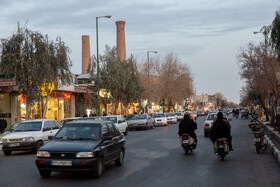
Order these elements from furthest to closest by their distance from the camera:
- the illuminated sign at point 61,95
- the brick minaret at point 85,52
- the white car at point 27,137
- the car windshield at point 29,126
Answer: the brick minaret at point 85,52 < the illuminated sign at point 61,95 < the car windshield at point 29,126 < the white car at point 27,137

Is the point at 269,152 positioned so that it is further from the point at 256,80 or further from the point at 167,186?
the point at 256,80

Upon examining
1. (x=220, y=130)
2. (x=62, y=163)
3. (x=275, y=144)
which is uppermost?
(x=220, y=130)

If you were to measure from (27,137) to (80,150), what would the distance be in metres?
8.42

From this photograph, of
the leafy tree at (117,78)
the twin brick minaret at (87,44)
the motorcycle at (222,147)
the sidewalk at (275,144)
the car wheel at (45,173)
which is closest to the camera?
the car wheel at (45,173)

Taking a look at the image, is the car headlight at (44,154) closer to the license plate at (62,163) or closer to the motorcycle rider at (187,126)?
the license plate at (62,163)

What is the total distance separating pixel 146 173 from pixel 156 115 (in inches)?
1470

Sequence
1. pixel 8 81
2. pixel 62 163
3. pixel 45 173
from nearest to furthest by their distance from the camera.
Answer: pixel 62 163 < pixel 45 173 < pixel 8 81

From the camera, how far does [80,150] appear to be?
9594 mm

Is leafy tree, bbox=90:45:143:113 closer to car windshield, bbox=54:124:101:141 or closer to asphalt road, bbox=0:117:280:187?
asphalt road, bbox=0:117:280:187

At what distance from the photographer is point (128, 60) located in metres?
50.3

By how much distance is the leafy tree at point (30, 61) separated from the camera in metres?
27.9

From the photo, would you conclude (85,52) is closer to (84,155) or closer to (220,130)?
(220,130)

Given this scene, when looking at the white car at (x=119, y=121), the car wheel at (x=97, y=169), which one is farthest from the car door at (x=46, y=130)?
the white car at (x=119, y=121)

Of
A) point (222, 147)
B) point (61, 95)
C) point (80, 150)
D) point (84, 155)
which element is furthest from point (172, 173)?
point (61, 95)
